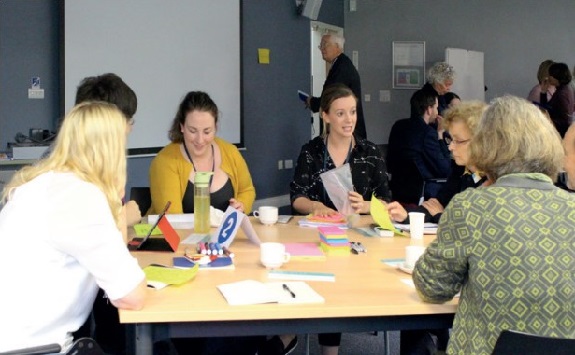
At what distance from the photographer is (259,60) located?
6910 millimetres

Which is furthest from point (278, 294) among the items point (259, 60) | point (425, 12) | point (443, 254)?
point (425, 12)

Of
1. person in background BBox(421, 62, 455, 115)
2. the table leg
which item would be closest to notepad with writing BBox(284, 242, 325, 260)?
the table leg

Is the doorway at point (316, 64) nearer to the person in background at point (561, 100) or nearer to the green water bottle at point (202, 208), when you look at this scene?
the person in background at point (561, 100)

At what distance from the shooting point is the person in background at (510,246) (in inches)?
62.1

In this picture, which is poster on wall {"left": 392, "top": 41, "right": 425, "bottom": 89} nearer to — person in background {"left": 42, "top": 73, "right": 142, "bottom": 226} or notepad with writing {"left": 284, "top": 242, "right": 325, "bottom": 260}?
person in background {"left": 42, "top": 73, "right": 142, "bottom": 226}

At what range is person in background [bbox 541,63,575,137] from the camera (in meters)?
7.20

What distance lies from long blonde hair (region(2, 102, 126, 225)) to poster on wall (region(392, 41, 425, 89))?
763 centimetres

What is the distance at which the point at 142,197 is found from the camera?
3.23 m

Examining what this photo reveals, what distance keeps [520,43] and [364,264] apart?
779 cm

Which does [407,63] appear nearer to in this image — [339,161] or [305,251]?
[339,161]

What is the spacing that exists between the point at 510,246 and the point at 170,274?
93 cm

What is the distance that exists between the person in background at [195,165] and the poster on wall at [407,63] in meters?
6.15

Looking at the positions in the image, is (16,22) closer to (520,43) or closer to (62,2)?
(62,2)

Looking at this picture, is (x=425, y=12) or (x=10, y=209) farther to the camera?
(x=425, y=12)
